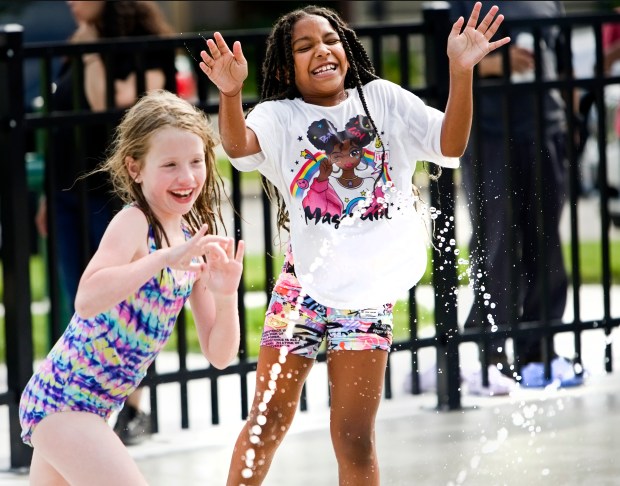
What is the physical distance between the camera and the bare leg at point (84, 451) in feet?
10.1

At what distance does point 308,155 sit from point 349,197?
17 cm

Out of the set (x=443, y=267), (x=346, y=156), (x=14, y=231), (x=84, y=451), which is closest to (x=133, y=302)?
(x=84, y=451)

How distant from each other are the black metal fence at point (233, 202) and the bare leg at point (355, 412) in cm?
161

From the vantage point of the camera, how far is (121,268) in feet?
10.3

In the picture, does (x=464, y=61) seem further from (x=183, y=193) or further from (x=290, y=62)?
(x=183, y=193)

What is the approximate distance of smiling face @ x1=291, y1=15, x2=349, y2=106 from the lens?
3.84 meters

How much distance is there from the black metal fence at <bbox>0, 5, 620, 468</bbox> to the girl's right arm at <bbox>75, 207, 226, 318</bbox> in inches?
76.3

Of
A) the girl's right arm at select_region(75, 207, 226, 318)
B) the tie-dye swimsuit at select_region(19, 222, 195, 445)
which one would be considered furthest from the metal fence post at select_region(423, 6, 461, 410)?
the girl's right arm at select_region(75, 207, 226, 318)

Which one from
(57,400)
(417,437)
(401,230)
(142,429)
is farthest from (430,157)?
(142,429)

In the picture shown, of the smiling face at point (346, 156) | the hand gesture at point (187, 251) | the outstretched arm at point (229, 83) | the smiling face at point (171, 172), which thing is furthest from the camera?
the smiling face at point (346, 156)

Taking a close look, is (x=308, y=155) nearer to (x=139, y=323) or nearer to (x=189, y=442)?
(x=139, y=323)

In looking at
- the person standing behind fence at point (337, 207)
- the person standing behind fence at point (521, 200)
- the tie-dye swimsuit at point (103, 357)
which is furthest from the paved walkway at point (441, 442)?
the tie-dye swimsuit at point (103, 357)

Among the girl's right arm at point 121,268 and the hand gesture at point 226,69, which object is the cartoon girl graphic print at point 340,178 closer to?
the hand gesture at point 226,69

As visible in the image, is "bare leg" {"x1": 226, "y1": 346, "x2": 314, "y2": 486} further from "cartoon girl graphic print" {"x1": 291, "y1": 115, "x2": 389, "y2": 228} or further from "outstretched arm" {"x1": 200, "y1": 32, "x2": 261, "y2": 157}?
"outstretched arm" {"x1": 200, "y1": 32, "x2": 261, "y2": 157}
